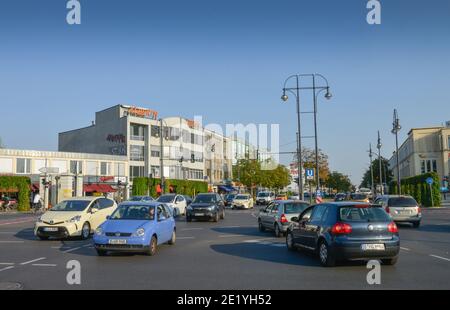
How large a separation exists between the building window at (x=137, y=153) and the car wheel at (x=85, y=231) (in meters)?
56.4

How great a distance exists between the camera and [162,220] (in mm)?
13945

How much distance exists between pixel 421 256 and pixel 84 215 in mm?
11495

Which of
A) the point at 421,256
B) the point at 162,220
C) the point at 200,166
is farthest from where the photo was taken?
the point at 200,166

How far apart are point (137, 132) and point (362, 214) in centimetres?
6633

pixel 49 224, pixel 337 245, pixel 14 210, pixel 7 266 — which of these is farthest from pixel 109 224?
pixel 14 210

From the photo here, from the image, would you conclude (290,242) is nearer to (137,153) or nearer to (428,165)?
(137,153)

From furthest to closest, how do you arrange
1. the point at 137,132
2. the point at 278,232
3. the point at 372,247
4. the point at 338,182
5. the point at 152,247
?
the point at 338,182 → the point at 137,132 → the point at 278,232 → the point at 152,247 → the point at 372,247

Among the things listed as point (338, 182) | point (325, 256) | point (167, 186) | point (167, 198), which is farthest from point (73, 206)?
point (338, 182)

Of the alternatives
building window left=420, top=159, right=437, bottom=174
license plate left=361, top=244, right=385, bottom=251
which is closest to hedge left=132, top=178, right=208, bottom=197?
building window left=420, top=159, right=437, bottom=174

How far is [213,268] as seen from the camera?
1034 cm

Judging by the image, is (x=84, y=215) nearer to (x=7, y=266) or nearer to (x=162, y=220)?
(x=162, y=220)

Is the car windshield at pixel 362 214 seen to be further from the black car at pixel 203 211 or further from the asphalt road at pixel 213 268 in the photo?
the black car at pixel 203 211

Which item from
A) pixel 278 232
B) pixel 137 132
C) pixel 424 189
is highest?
pixel 137 132
